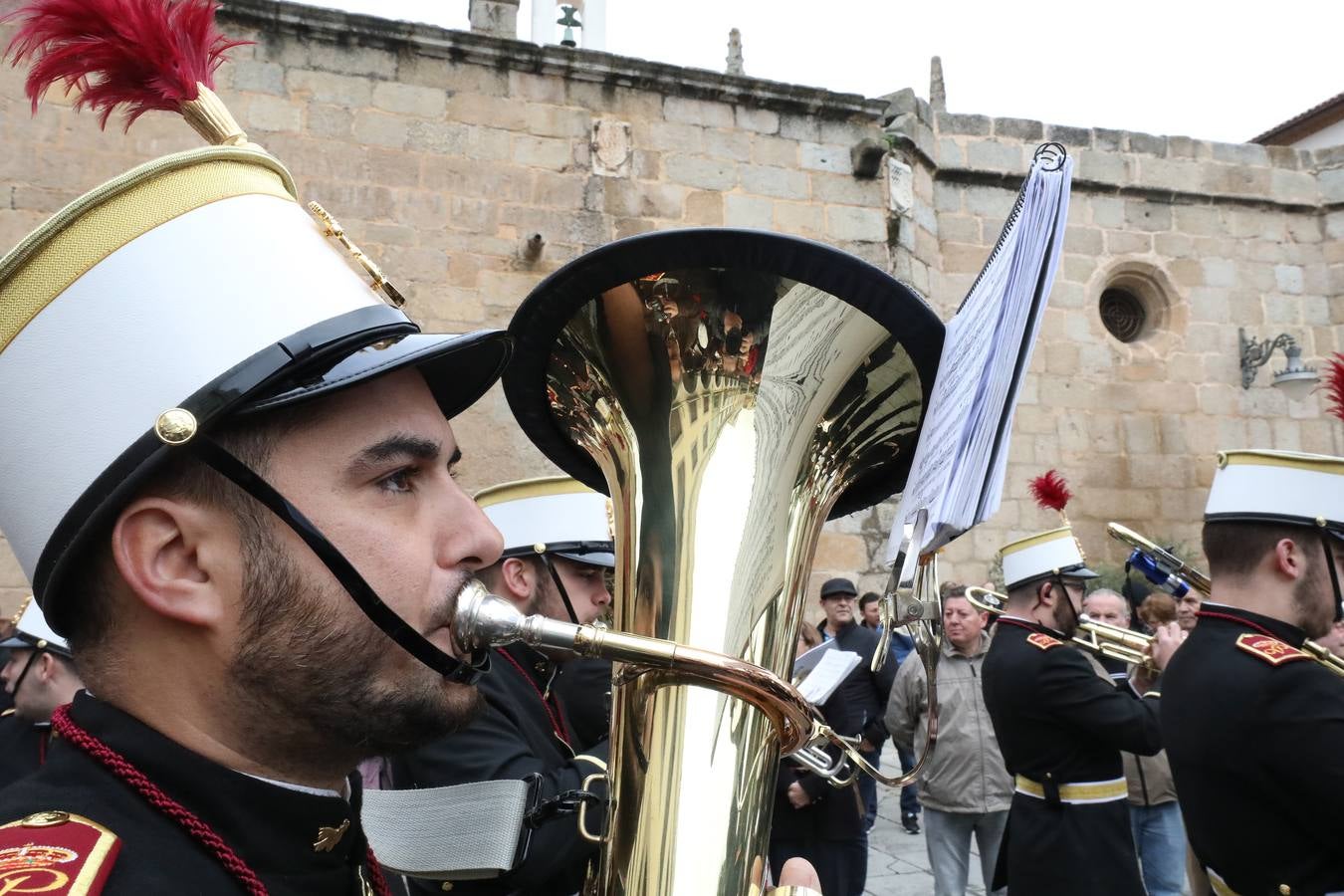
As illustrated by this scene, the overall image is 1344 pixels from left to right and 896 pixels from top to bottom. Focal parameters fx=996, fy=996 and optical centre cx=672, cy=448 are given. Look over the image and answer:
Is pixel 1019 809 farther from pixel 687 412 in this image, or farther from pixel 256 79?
pixel 256 79

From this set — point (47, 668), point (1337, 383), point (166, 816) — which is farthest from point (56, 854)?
point (1337, 383)

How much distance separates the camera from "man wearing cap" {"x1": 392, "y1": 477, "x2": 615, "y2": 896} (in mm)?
2295

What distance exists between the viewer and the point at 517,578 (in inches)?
131

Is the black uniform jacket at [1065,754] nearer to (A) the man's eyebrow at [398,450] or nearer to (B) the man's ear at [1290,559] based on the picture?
(B) the man's ear at [1290,559]

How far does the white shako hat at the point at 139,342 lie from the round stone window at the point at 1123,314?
11.2m

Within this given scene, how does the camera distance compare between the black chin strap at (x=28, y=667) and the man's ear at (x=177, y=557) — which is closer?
the man's ear at (x=177, y=557)

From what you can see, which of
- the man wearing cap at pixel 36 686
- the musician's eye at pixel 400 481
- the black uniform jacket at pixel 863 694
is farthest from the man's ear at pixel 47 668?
the black uniform jacket at pixel 863 694

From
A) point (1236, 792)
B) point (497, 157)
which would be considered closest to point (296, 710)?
point (1236, 792)

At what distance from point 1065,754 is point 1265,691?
167 cm

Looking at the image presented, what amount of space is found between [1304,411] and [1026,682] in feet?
28.8

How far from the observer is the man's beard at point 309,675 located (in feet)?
3.57

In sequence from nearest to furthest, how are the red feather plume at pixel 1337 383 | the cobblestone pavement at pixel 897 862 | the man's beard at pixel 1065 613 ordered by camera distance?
1. the red feather plume at pixel 1337 383
2. the man's beard at pixel 1065 613
3. the cobblestone pavement at pixel 897 862

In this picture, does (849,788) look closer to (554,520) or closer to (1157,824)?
(1157,824)

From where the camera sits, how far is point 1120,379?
10727 millimetres
